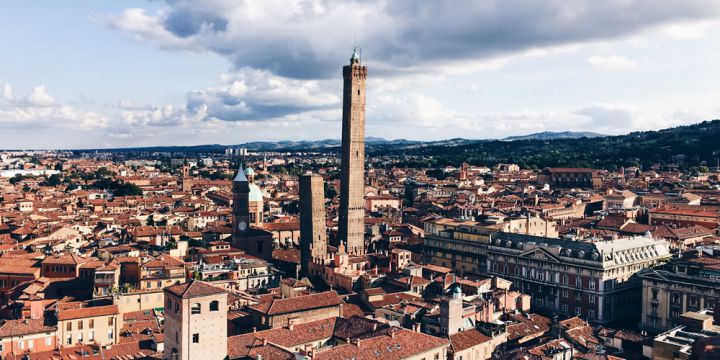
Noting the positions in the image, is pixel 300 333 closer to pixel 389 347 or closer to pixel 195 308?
pixel 389 347

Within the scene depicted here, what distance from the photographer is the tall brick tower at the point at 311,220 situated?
81175mm

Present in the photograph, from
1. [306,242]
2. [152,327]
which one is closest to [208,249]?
[306,242]

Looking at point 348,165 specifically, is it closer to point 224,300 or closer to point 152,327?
point 152,327

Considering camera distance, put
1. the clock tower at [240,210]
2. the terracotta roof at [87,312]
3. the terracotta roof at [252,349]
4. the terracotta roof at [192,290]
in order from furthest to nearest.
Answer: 1. the clock tower at [240,210]
2. the terracotta roof at [87,312]
3. the terracotta roof at [252,349]
4. the terracotta roof at [192,290]

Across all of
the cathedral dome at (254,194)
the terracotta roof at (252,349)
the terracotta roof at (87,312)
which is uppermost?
the cathedral dome at (254,194)

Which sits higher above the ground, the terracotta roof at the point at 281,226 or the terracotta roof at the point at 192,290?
the terracotta roof at the point at 192,290

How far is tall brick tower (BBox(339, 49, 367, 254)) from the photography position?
8850 cm

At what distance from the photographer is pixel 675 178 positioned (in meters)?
176

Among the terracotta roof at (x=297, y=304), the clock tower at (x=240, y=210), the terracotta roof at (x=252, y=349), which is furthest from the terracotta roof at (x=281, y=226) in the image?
the terracotta roof at (x=252, y=349)

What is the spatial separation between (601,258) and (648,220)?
51.7 m

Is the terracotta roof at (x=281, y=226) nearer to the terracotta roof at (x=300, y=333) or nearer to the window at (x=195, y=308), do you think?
the terracotta roof at (x=300, y=333)

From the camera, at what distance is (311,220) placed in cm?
8181

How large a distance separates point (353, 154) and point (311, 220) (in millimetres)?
12624

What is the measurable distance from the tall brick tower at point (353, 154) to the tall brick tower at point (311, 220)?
224 inches
